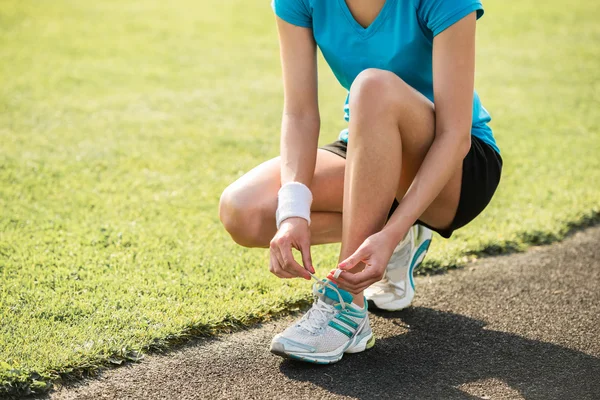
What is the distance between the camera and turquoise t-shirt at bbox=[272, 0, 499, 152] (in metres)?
2.40

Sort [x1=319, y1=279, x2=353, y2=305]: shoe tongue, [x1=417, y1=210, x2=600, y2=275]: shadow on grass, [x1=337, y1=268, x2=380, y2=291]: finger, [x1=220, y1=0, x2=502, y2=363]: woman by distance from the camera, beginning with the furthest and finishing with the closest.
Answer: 1. [x1=417, y1=210, x2=600, y2=275]: shadow on grass
2. [x1=319, y1=279, x2=353, y2=305]: shoe tongue
3. [x1=220, y1=0, x2=502, y2=363]: woman
4. [x1=337, y1=268, x2=380, y2=291]: finger

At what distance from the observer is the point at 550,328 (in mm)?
2625

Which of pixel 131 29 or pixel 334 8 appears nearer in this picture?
pixel 334 8

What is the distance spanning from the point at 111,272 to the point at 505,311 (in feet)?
4.92

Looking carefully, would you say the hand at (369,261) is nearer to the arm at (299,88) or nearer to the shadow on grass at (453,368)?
the shadow on grass at (453,368)

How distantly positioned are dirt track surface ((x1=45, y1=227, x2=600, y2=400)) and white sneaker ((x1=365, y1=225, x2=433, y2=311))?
0.05 meters

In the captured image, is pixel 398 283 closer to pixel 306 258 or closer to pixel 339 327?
pixel 339 327

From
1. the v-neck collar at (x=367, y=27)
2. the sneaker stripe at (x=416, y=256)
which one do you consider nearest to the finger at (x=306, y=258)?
the sneaker stripe at (x=416, y=256)

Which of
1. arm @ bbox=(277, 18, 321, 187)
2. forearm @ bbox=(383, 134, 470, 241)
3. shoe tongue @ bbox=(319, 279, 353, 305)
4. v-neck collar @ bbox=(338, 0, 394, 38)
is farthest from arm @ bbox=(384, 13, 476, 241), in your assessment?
arm @ bbox=(277, 18, 321, 187)

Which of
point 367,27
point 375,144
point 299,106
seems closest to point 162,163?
point 299,106

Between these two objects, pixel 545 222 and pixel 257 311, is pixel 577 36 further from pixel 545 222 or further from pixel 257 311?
pixel 257 311

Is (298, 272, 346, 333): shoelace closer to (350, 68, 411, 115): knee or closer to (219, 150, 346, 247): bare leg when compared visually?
(219, 150, 346, 247): bare leg

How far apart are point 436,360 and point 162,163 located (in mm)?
2345

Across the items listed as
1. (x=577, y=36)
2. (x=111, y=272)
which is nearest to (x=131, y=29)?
(x=577, y=36)
